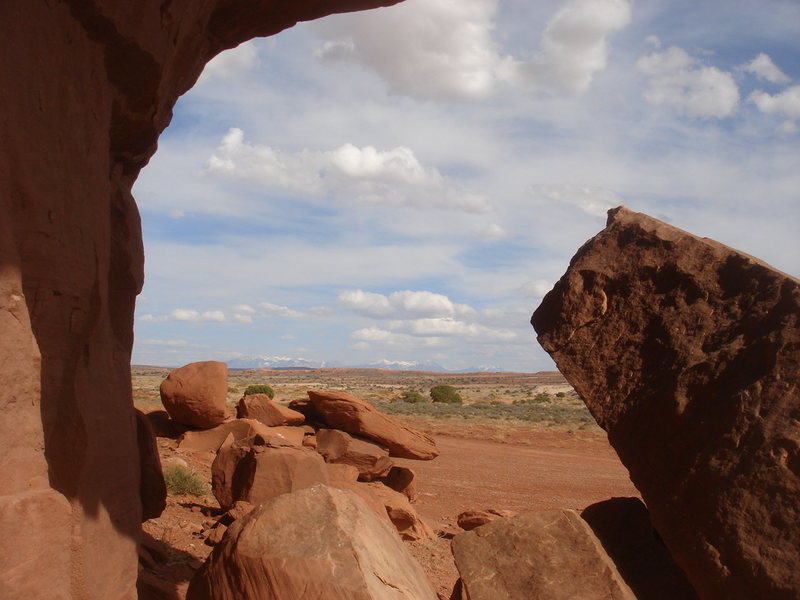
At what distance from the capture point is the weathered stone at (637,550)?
5.37 m

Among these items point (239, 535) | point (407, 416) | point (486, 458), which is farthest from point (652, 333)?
point (407, 416)

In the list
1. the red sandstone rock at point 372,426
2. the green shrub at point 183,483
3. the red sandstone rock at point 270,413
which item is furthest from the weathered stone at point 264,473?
the red sandstone rock at point 270,413

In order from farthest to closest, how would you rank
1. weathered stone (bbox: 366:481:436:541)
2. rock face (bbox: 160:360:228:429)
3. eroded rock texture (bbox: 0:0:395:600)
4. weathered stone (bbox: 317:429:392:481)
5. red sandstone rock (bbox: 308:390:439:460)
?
rock face (bbox: 160:360:228:429) → red sandstone rock (bbox: 308:390:439:460) → weathered stone (bbox: 317:429:392:481) → weathered stone (bbox: 366:481:436:541) → eroded rock texture (bbox: 0:0:395:600)

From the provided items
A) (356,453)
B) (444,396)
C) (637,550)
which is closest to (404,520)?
(356,453)

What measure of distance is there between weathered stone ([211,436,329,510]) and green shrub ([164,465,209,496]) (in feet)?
5.71

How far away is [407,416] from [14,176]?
95.0ft

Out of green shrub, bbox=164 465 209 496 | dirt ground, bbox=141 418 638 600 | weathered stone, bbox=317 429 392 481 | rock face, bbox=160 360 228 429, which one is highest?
rock face, bbox=160 360 228 429

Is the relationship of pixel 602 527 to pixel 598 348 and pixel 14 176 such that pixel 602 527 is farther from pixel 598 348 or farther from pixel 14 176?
pixel 14 176

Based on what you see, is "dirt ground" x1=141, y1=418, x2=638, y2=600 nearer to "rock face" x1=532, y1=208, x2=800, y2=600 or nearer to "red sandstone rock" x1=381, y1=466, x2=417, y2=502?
"red sandstone rock" x1=381, y1=466, x2=417, y2=502

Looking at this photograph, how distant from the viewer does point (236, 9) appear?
25.1 feet

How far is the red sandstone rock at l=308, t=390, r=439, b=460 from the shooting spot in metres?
14.0

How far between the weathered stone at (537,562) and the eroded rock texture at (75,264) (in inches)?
104

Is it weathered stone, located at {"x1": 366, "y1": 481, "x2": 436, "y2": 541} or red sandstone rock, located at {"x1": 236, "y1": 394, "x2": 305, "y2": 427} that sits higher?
red sandstone rock, located at {"x1": 236, "y1": 394, "x2": 305, "y2": 427}

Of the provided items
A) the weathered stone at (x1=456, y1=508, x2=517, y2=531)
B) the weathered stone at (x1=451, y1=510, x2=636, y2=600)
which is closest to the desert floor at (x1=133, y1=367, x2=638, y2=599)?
the weathered stone at (x1=456, y1=508, x2=517, y2=531)
